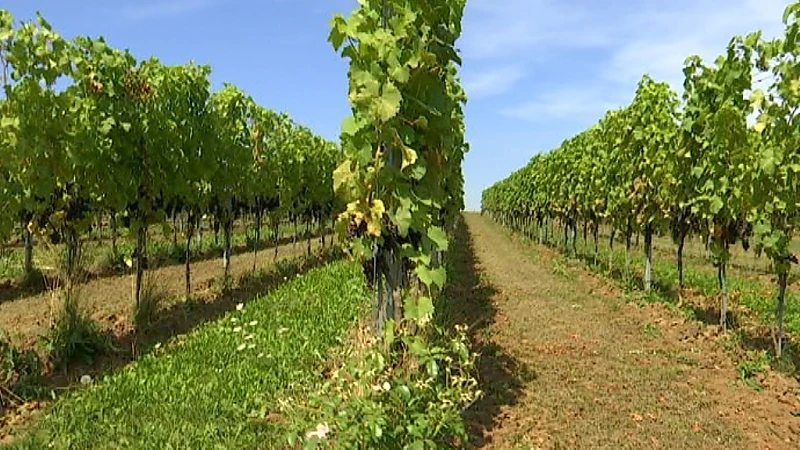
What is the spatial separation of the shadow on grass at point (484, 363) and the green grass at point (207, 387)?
1.65 metres

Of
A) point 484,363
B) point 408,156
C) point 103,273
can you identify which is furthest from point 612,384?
point 103,273

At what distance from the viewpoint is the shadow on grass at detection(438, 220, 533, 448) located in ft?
21.1

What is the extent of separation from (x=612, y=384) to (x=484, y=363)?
1.49 metres

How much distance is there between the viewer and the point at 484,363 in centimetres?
849

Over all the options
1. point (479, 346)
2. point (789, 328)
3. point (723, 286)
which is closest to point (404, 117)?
point (479, 346)

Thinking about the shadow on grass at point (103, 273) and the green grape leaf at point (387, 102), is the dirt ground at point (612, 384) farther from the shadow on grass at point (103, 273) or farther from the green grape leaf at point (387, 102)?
the shadow on grass at point (103, 273)

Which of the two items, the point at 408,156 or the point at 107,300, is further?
the point at 107,300

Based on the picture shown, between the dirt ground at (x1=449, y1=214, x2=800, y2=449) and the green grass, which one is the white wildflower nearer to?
the green grass

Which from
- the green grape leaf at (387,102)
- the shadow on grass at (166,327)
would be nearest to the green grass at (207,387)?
the shadow on grass at (166,327)

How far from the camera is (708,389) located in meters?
7.90

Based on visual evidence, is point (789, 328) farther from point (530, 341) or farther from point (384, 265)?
point (384, 265)

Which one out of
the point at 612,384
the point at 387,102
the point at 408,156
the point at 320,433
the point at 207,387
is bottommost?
the point at 612,384

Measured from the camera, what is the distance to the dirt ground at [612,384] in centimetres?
627

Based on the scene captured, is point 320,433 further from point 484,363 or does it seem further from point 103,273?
point 103,273
